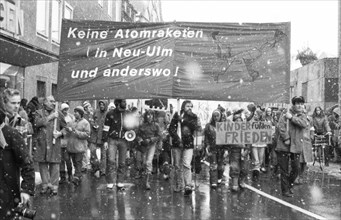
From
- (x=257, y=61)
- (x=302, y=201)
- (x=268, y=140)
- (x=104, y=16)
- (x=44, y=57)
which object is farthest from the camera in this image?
(x=104, y=16)

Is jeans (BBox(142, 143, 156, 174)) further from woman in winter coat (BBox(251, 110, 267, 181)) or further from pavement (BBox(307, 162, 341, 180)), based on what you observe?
pavement (BBox(307, 162, 341, 180))

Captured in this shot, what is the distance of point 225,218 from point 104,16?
23.9m

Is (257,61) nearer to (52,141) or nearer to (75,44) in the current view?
(75,44)

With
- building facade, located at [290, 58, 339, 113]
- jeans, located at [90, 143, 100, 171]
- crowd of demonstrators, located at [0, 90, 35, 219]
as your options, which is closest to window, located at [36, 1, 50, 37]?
jeans, located at [90, 143, 100, 171]

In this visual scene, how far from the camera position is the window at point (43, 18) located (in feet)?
58.7

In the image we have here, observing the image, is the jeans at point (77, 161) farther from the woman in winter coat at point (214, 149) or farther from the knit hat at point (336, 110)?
the knit hat at point (336, 110)

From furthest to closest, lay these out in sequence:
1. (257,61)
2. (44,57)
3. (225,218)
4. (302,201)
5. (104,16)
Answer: (104,16), (44,57), (257,61), (302,201), (225,218)

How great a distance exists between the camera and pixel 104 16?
29.4m

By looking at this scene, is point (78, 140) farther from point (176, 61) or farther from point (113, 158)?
point (176, 61)

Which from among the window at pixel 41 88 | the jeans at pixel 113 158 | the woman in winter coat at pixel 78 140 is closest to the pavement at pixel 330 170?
the jeans at pixel 113 158

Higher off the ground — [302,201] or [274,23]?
[274,23]

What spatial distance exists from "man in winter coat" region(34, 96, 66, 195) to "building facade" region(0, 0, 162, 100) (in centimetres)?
299

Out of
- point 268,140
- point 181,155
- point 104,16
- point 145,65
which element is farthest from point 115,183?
point 104,16

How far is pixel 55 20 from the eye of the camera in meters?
19.6
